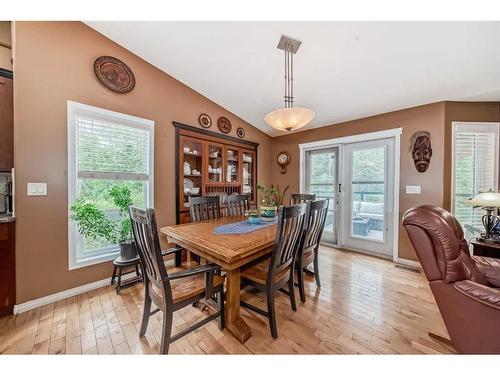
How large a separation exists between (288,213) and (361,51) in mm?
1890

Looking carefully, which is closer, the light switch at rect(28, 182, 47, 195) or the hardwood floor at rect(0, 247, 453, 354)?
the hardwood floor at rect(0, 247, 453, 354)

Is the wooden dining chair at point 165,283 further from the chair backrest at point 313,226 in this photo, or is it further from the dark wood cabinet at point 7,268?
the dark wood cabinet at point 7,268

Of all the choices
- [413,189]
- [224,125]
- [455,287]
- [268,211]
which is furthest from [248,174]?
[455,287]

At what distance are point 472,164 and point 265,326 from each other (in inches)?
138

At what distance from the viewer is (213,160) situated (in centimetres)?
360

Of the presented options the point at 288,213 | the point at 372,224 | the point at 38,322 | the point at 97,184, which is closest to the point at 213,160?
Answer: the point at 97,184

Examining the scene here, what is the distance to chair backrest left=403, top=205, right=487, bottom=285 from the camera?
1229 millimetres

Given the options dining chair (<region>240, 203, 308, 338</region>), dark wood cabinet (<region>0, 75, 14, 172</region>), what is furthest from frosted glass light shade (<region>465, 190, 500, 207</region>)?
dark wood cabinet (<region>0, 75, 14, 172</region>)

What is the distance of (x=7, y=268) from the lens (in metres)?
1.78

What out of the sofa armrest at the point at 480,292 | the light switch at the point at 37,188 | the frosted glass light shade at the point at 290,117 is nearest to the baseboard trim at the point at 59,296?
the light switch at the point at 37,188

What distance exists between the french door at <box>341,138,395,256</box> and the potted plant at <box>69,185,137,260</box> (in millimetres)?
3415

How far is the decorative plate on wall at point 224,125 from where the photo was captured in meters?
3.60

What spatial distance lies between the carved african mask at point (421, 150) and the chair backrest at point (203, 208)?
2.93m

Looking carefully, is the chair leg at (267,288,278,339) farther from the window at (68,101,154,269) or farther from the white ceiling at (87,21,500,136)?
the white ceiling at (87,21,500,136)
